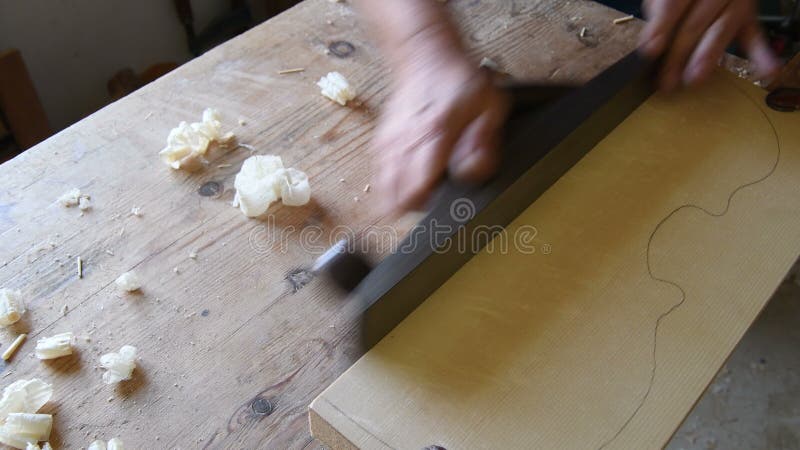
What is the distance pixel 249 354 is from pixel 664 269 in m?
0.51

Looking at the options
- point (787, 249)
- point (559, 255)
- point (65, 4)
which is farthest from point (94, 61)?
point (787, 249)

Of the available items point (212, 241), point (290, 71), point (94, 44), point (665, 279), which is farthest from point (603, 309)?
point (94, 44)

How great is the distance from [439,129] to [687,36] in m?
0.50

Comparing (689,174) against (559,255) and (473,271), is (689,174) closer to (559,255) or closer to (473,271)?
(559,255)

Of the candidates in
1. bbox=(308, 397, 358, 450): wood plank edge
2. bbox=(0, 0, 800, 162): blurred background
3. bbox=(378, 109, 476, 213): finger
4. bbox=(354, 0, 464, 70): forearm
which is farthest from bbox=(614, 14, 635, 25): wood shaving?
bbox=(308, 397, 358, 450): wood plank edge

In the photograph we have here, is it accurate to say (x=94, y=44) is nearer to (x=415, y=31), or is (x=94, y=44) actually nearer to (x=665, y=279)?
(x=415, y=31)

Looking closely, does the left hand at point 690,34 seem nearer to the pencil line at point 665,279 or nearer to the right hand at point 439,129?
the pencil line at point 665,279

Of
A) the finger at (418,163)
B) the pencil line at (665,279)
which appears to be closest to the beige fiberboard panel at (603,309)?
the pencil line at (665,279)

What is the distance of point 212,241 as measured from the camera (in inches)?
34.0

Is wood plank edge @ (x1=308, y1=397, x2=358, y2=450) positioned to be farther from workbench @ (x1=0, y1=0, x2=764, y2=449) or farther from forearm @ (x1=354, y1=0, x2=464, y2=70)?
forearm @ (x1=354, y1=0, x2=464, y2=70)

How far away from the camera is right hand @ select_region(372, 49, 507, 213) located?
30.0 inches

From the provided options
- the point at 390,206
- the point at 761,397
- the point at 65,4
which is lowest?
the point at 761,397

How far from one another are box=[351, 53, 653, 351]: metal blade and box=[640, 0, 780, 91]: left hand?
54mm

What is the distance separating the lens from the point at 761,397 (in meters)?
1.61
